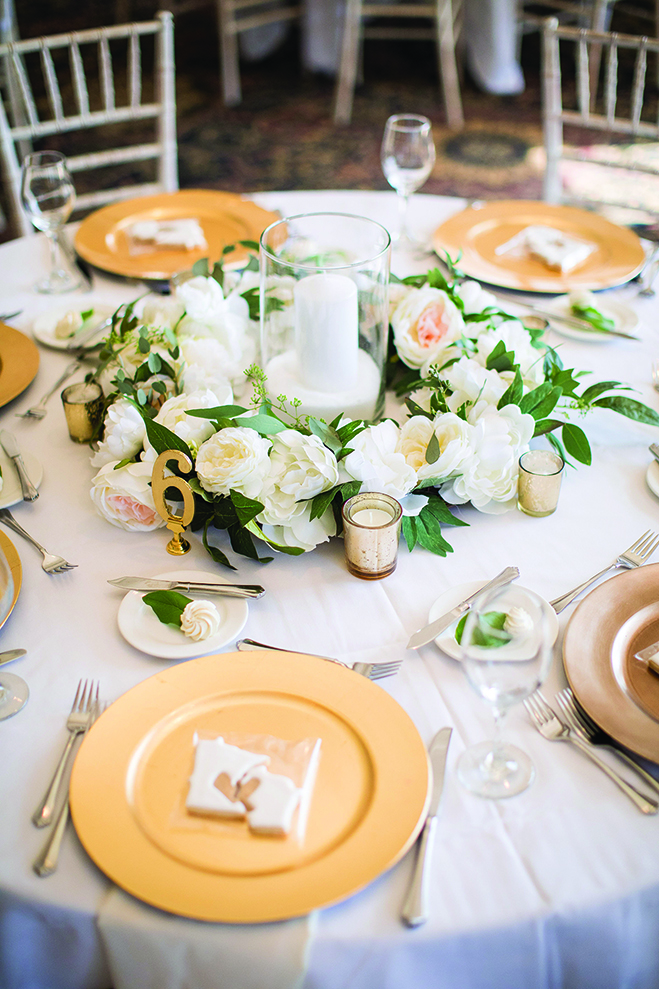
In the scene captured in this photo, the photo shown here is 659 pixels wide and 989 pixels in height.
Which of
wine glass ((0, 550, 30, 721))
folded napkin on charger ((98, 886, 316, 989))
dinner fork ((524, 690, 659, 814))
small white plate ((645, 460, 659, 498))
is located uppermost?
small white plate ((645, 460, 659, 498))

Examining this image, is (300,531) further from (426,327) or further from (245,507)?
(426,327)

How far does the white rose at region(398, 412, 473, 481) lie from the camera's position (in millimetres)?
985

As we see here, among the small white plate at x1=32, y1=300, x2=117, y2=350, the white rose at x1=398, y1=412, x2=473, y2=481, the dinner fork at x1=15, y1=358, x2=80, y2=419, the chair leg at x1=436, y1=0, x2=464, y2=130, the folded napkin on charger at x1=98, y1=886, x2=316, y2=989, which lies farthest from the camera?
the chair leg at x1=436, y1=0, x2=464, y2=130

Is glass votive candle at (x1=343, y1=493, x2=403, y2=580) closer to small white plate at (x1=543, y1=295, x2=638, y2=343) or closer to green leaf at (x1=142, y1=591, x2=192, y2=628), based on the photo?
green leaf at (x1=142, y1=591, x2=192, y2=628)

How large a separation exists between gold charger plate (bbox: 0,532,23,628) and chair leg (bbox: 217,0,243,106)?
4264 mm

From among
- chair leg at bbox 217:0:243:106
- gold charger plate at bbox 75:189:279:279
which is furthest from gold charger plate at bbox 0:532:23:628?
chair leg at bbox 217:0:243:106

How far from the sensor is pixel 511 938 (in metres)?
0.65

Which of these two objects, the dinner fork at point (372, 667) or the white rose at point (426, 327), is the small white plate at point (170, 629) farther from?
the white rose at point (426, 327)

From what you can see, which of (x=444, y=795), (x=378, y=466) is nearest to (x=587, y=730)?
(x=444, y=795)

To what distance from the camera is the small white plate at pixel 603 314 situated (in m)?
1.42

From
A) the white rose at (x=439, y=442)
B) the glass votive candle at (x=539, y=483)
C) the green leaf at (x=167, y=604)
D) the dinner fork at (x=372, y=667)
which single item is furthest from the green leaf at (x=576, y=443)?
the green leaf at (x=167, y=604)

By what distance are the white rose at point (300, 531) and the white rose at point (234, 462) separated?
0.05 metres

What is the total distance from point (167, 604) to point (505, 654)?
401 mm

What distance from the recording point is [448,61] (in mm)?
4254
